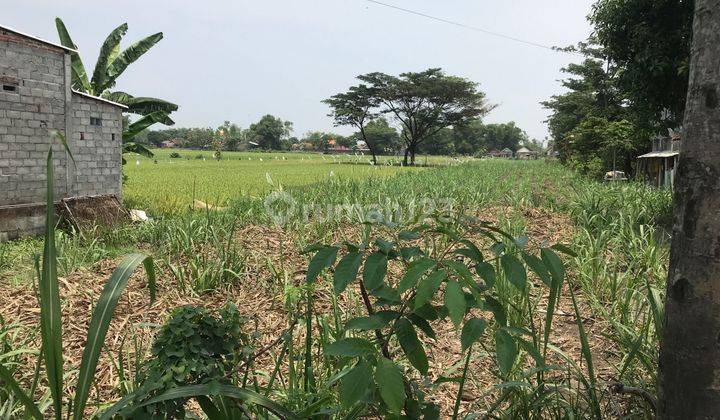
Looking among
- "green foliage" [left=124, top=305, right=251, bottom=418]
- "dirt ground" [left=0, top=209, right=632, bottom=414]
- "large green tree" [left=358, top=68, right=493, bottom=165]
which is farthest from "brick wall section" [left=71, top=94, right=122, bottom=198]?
"large green tree" [left=358, top=68, right=493, bottom=165]

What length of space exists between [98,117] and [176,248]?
6819 mm

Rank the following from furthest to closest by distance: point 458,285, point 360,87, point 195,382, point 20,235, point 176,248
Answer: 1. point 360,87
2. point 20,235
3. point 176,248
4. point 195,382
5. point 458,285

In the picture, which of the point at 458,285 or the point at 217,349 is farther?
the point at 217,349

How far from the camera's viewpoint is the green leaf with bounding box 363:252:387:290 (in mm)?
1143

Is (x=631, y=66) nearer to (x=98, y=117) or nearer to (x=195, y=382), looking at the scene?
(x=195, y=382)

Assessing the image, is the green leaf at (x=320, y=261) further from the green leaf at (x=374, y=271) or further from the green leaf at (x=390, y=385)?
the green leaf at (x=390, y=385)

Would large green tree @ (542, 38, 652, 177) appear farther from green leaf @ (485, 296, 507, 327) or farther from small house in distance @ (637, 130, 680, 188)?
green leaf @ (485, 296, 507, 327)

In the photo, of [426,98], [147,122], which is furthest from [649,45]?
[426,98]

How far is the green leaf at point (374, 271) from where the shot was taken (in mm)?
1143

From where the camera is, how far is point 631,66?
26.8ft

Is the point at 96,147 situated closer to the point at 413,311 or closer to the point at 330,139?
the point at 413,311

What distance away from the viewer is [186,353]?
52.0 inches

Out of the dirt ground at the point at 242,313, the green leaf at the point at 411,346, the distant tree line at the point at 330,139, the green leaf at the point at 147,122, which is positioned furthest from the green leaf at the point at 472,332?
the distant tree line at the point at 330,139

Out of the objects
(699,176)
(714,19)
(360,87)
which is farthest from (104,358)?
(360,87)
